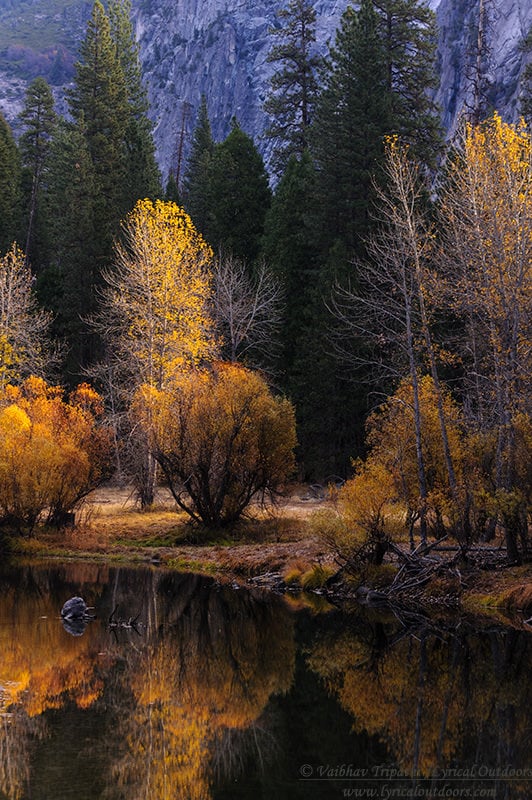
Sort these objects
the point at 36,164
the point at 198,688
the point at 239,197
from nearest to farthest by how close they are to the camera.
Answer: the point at 198,688 → the point at 239,197 → the point at 36,164

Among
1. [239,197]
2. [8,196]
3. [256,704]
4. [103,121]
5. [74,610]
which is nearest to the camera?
[256,704]

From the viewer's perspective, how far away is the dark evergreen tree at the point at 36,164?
60.2 metres

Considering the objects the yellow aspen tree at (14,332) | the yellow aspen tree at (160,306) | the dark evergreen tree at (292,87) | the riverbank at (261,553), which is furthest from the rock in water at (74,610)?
the dark evergreen tree at (292,87)

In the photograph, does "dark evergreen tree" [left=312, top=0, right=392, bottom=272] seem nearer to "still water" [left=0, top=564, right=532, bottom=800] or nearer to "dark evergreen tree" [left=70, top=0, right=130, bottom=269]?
"dark evergreen tree" [left=70, top=0, right=130, bottom=269]

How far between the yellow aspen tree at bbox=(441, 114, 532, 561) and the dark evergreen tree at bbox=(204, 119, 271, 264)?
3058 centimetres

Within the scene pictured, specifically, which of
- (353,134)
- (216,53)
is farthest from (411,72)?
(216,53)

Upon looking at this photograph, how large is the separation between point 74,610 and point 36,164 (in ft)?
180

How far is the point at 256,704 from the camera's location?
1348 centimetres

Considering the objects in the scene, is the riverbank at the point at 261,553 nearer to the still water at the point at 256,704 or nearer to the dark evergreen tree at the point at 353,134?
the still water at the point at 256,704

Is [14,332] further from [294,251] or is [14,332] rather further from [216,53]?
[216,53]

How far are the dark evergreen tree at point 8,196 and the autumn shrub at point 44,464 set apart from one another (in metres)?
28.2

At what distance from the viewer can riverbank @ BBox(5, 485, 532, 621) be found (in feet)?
66.1

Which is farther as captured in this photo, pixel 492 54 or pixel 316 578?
pixel 492 54

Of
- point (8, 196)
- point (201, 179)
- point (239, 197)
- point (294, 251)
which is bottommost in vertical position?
point (294, 251)
